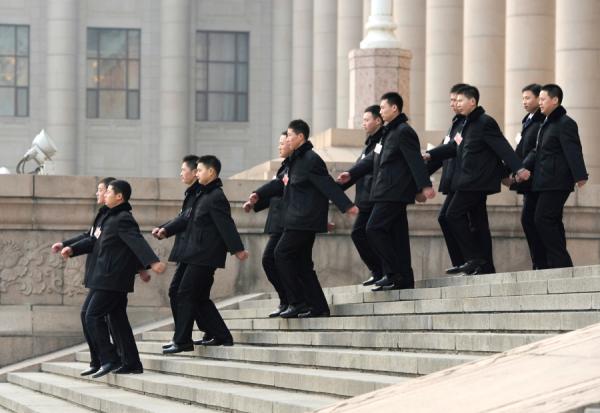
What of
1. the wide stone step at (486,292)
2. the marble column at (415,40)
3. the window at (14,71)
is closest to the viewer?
the wide stone step at (486,292)

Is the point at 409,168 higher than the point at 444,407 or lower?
higher

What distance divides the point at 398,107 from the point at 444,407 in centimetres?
669

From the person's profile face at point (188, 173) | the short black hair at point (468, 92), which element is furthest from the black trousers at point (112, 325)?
the short black hair at point (468, 92)

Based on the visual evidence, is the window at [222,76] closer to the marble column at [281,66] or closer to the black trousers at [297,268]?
the marble column at [281,66]

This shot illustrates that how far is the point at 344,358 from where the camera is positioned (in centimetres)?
1294

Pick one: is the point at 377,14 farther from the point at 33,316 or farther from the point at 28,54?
the point at 28,54

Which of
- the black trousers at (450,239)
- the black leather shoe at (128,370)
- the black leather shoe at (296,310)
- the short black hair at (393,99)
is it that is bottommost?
the black leather shoe at (128,370)

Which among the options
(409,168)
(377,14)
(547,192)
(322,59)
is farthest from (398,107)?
(322,59)

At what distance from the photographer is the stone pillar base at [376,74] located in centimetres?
2580

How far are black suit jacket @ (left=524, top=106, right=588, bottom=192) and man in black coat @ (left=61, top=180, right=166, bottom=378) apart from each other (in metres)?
3.60

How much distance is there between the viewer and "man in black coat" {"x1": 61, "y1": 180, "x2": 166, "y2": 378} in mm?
15570

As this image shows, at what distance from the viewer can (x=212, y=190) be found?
1600cm

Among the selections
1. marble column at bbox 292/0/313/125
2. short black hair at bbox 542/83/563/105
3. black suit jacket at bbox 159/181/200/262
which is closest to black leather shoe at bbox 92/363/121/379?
black suit jacket at bbox 159/181/200/262

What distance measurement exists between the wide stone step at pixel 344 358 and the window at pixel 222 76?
3826 centimetres
